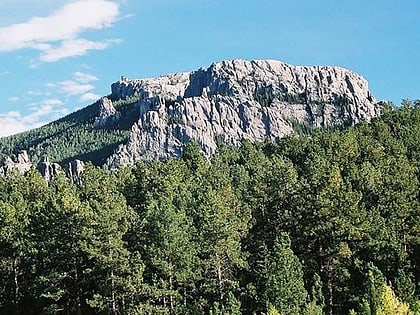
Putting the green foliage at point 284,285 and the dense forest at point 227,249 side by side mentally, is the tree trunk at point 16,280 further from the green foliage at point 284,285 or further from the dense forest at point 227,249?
the green foliage at point 284,285

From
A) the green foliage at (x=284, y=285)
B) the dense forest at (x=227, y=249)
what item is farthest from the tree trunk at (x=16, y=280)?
the green foliage at (x=284, y=285)

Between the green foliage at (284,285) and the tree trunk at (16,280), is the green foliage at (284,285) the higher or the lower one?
the lower one

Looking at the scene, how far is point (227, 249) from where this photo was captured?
45531 mm

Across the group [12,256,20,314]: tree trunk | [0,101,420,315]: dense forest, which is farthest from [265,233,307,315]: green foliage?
[12,256,20,314]: tree trunk

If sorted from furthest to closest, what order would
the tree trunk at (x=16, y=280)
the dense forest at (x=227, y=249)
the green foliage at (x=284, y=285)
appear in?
the tree trunk at (x=16, y=280) < the dense forest at (x=227, y=249) < the green foliage at (x=284, y=285)

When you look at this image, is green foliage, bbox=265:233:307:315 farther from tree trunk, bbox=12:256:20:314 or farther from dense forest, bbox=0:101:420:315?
tree trunk, bbox=12:256:20:314

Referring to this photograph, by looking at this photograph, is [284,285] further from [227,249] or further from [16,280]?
[16,280]

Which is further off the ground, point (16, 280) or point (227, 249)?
point (227, 249)

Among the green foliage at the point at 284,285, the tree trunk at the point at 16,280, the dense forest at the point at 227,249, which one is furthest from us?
the tree trunk at the point at 16,280

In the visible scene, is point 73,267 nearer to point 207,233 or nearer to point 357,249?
point 207,233

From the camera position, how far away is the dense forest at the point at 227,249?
4184 cm

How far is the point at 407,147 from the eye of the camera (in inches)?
→ 2773

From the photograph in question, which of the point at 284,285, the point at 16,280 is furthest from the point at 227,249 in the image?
Answer: the point at 16,280

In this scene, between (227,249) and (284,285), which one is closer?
(284,285)
